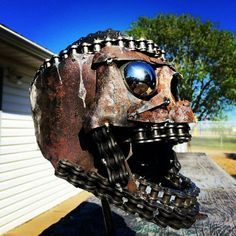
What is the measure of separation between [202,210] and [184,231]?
121cm

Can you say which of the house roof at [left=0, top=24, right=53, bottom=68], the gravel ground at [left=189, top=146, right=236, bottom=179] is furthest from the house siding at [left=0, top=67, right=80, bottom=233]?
the gravel ground at [left=189, top=146, right=236, bottom=179]

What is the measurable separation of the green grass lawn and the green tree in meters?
7.30

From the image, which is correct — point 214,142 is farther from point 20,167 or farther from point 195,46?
point 20,167

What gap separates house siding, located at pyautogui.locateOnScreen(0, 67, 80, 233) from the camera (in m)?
5.93

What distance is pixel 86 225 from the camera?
427 centimetres

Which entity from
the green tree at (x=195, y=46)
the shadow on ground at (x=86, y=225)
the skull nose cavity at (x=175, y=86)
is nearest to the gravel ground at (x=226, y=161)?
the green tree at (x=195, y=46)

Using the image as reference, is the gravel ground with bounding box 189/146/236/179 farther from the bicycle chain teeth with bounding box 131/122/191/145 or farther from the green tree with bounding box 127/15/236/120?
the bicycle chain teeth with bounding box 131/122/191/145

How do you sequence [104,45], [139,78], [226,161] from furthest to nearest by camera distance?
1. [226,161]
2. [104,45]
3. [139,78]

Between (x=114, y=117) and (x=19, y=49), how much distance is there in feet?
13.8

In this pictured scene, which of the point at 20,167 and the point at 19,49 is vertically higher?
the point at 19,49

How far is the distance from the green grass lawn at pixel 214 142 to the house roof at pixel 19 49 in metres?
24.8

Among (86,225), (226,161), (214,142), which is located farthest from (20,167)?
(214,142)

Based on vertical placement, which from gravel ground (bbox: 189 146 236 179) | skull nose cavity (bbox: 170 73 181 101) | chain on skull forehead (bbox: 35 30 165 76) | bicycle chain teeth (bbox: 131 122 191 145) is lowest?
gravel ground (bbox: 189 146 236 179)

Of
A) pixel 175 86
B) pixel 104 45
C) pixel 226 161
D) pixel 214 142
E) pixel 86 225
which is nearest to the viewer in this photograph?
pixel 104 45
